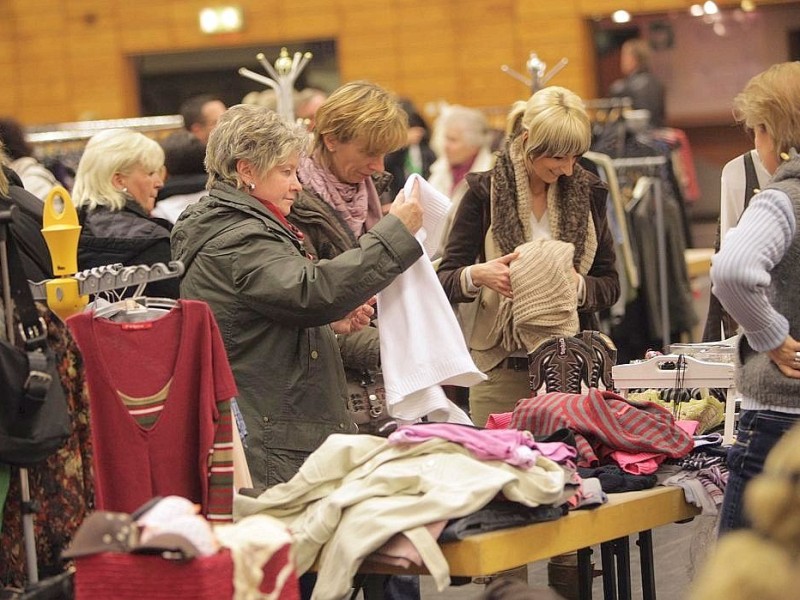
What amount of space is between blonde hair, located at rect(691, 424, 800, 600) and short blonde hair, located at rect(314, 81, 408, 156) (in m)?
2.30

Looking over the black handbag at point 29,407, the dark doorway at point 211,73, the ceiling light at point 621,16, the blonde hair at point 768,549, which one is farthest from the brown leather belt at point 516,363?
the dark doorway at point 211,73

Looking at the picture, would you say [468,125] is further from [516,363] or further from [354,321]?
[354,321]

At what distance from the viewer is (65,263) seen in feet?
10.5

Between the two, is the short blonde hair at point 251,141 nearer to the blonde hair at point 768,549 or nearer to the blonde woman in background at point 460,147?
the blonde hair at point 768,549

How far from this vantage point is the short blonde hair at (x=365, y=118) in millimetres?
3742

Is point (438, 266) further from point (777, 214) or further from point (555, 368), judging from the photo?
point (777, 214)

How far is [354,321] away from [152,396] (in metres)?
0.72

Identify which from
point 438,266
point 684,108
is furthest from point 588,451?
point 684,108

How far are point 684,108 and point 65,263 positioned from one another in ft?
Result: 38.2

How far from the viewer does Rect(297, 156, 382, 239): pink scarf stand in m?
3.84

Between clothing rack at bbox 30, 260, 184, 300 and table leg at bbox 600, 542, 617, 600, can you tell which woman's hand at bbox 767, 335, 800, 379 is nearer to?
table leg at bbox 600, 542, 617, 600

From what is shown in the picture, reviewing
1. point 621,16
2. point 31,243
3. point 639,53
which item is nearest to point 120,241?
point 31,243

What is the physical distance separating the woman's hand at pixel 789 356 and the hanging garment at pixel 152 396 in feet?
3.85

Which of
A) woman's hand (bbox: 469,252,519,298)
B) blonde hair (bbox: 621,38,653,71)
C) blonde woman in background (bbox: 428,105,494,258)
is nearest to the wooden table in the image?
woman's hand (bbox: 469,252,519,298)
